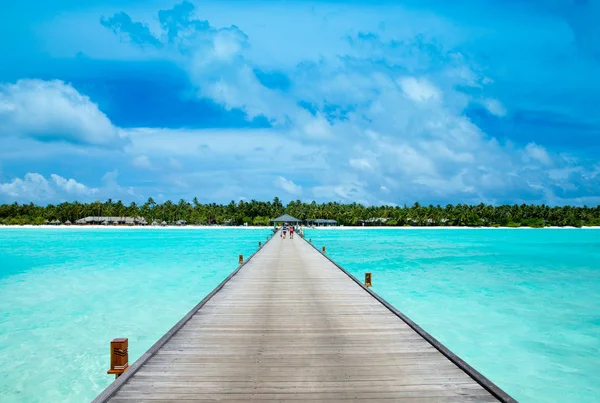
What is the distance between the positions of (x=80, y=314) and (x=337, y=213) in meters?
92.4

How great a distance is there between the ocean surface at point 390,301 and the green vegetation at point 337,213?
7488cm

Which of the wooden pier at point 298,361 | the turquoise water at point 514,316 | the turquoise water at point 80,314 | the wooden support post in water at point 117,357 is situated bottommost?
the turquoise water at point 514,316

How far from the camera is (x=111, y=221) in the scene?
104 metres

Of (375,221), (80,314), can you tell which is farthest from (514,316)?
(375,221)

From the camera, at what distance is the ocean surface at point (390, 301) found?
846 centimetres

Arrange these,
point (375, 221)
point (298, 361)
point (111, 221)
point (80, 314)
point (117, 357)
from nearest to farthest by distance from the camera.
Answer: point (117, 357)
point (298, 361)
point (80, 314)
point (111, 221)
point (375, 221)

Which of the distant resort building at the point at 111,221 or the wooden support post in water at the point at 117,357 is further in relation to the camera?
the distant resort building at the point at 111,221

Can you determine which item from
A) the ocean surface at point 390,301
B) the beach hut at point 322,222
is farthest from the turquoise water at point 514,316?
the beach hut at point 322,222

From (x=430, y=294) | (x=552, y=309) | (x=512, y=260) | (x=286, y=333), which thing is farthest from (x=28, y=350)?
(x=512, y=260)

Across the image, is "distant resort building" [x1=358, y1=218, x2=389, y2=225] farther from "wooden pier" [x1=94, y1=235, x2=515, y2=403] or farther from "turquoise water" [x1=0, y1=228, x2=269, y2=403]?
"wooden pier" [x1=94, y1=235, x2=515, y2=403]

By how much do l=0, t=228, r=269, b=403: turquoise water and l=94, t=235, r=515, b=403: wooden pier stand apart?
3.02 meters

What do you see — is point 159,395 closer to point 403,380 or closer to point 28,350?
point 403,380

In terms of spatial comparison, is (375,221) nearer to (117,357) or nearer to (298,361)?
(298,361)

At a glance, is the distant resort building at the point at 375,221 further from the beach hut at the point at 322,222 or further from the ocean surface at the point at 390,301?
the ocean surface at the point at 390,301
